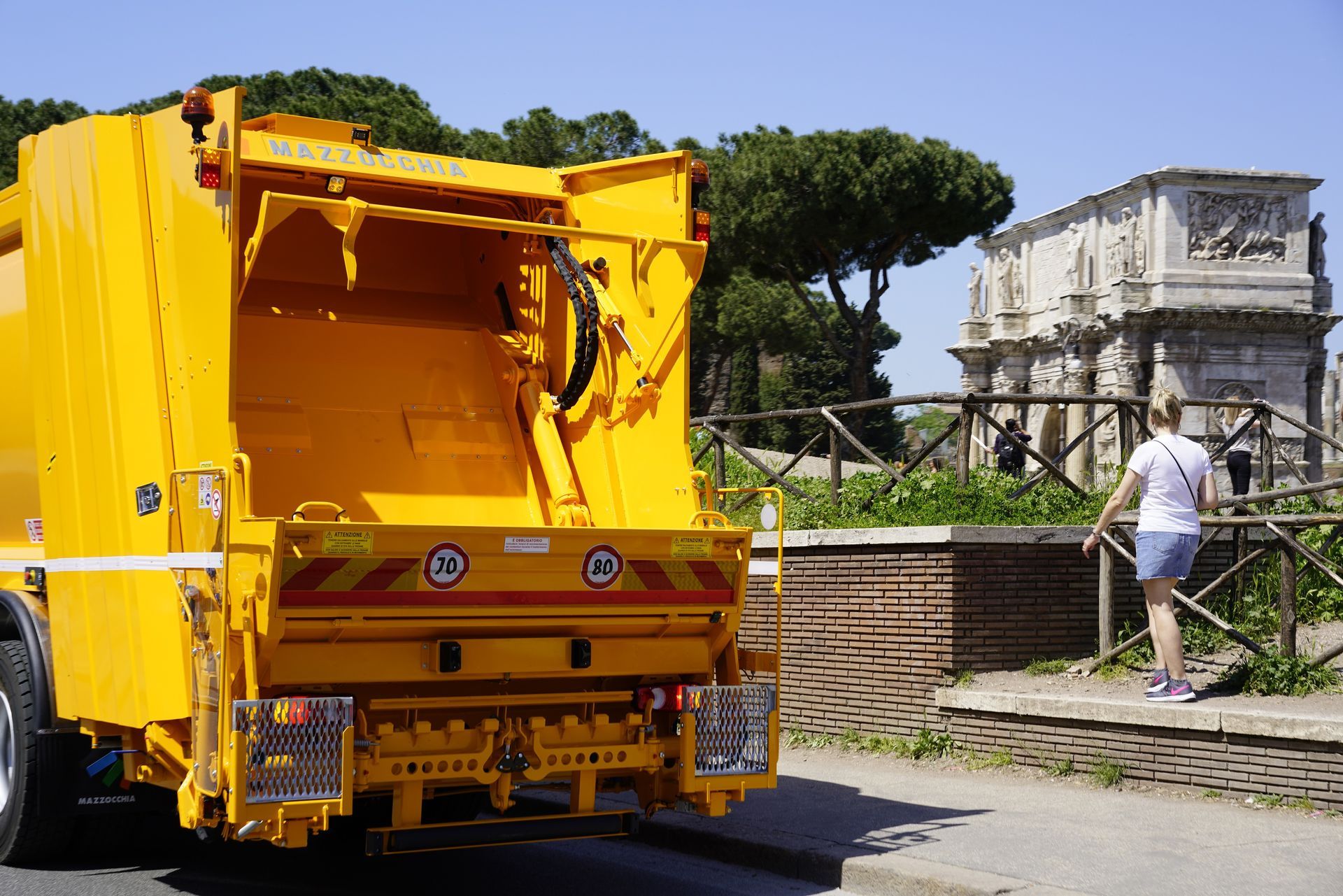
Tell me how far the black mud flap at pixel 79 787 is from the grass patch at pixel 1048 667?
17.0ft

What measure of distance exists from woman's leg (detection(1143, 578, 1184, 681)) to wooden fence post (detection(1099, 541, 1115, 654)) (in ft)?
2.70

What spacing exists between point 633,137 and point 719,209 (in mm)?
4535

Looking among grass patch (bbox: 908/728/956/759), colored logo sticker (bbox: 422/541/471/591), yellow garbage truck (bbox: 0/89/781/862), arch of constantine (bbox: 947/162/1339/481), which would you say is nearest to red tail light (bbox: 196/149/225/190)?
yellow garbage truck (bbox: 0/89/781/862)

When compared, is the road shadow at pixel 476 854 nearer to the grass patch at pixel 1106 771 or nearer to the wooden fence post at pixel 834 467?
the grass patch at pixel 1106 771

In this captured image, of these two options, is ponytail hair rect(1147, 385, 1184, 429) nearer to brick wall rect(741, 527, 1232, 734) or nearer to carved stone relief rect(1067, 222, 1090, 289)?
brick wall rect(741, 527, 1232, 734)

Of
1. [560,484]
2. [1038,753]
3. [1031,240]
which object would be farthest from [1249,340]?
[560,484]

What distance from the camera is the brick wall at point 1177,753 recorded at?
6.94 metres

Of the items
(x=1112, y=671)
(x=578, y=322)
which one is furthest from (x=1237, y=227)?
(x=578, y=322)

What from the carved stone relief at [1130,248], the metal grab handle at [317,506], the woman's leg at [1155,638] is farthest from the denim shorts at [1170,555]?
the carved stone relief at [1130,248]

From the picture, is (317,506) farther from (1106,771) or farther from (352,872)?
(1106,771)

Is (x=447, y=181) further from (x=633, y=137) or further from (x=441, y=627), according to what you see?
(x=633, y=137)

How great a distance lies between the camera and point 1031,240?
45.9 m

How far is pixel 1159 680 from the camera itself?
788 cm

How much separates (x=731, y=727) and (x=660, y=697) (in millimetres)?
334
